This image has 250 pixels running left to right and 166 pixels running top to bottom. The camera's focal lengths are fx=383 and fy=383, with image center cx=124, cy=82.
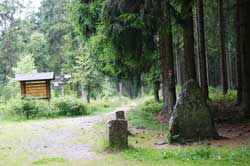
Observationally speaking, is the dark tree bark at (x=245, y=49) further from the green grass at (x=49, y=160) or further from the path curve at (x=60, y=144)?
the green grass at (x=49, y=160)

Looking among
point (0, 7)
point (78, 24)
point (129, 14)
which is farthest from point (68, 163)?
point (0, 7)

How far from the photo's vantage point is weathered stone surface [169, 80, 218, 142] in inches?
409

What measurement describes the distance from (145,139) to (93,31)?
30.9ft

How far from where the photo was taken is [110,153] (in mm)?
8992

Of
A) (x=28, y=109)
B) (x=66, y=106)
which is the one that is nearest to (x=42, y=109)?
(x=28, y=109)

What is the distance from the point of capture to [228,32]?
32156 millimetres

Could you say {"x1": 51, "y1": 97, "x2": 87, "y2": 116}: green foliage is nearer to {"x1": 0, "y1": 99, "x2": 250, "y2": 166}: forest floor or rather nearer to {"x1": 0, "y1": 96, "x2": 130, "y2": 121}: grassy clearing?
{"x1": 0, "y1": 96, "x2": 130, "y2": 121}: grassy clearing

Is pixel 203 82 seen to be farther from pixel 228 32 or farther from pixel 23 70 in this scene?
pixel 23 70

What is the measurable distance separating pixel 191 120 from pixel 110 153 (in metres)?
2.72

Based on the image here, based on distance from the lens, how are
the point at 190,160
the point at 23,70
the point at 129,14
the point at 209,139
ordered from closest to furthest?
the point at 190,160
the point at 209,139
the point at 129,14
the point at 23,70

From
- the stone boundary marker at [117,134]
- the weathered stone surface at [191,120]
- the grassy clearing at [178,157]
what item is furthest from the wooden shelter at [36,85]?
the grassy clearing at [178,157]

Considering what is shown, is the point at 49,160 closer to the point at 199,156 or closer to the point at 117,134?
the point at 117,134

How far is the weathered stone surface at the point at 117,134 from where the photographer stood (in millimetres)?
9312

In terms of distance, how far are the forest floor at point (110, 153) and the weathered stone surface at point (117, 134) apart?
34 cm
